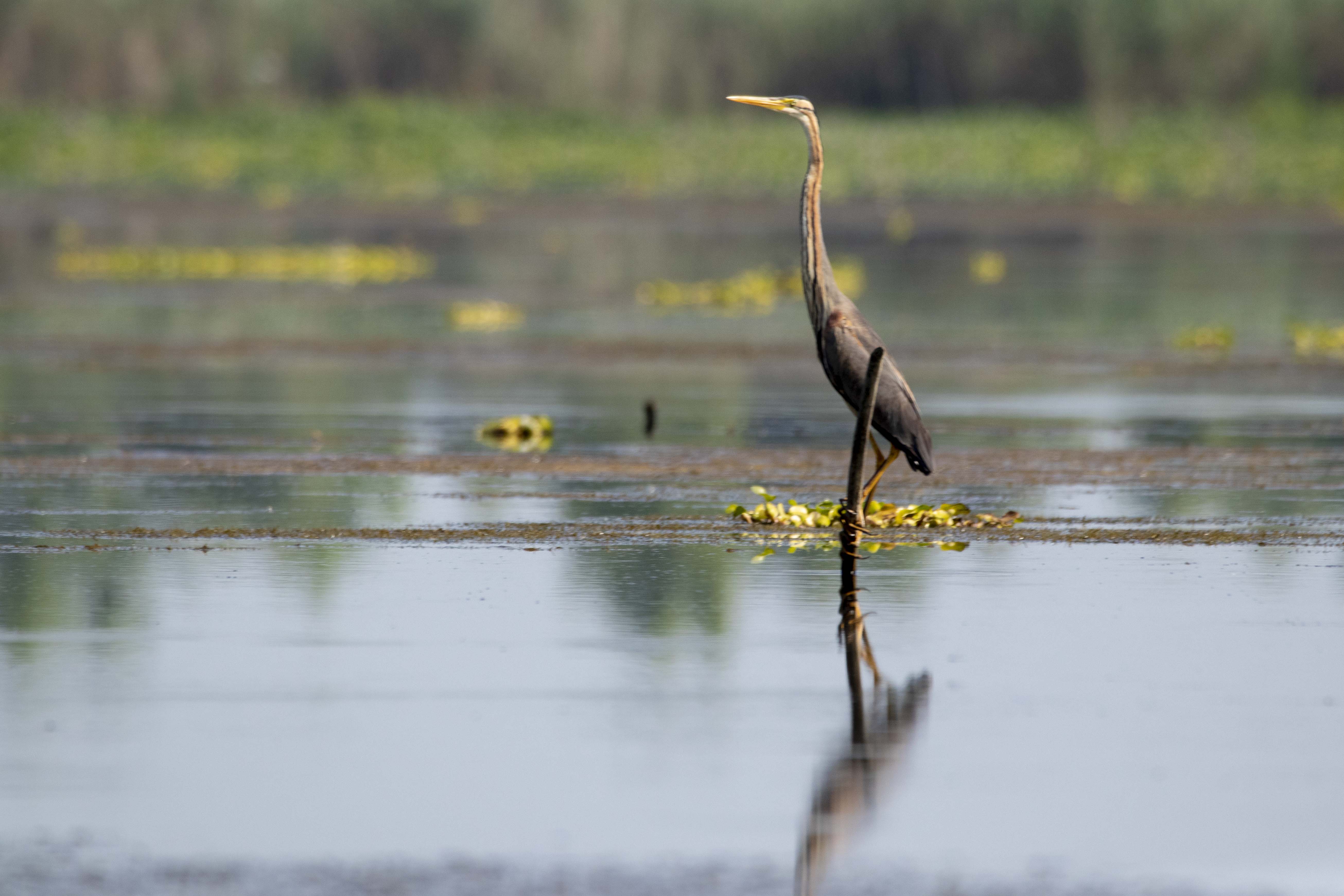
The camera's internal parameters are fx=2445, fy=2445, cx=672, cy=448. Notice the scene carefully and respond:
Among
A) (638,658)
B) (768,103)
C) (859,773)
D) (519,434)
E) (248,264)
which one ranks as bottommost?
(859,773)

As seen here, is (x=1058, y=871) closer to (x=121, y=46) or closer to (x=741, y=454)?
(x=741, y=454)

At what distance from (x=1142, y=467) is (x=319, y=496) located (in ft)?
18.5

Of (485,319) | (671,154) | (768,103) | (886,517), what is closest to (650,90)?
(671,154)

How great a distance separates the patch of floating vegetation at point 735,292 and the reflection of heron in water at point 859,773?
76.2ft

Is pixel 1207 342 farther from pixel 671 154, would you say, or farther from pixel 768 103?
pixel 671 154

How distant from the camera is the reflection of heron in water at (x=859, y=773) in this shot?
7293mm

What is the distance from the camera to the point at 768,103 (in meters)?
13.0

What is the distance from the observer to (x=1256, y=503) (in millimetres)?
14812

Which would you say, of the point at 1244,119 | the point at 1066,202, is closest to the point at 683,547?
the point at 1066,202

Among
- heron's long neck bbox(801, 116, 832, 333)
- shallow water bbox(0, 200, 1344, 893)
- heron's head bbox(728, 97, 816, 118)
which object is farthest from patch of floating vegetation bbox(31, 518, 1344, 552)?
heron's head bbox(728, 97, 816, 118)

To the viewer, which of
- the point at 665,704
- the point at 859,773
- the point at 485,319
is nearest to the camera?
the point at 859,773

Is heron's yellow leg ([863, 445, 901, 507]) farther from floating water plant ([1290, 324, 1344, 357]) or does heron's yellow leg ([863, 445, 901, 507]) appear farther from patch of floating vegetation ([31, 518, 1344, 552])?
floating water plant ([1290, 324, 1344, 357])

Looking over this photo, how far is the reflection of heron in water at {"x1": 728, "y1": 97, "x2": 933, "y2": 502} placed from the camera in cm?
1310

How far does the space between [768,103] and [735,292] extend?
22.2m
